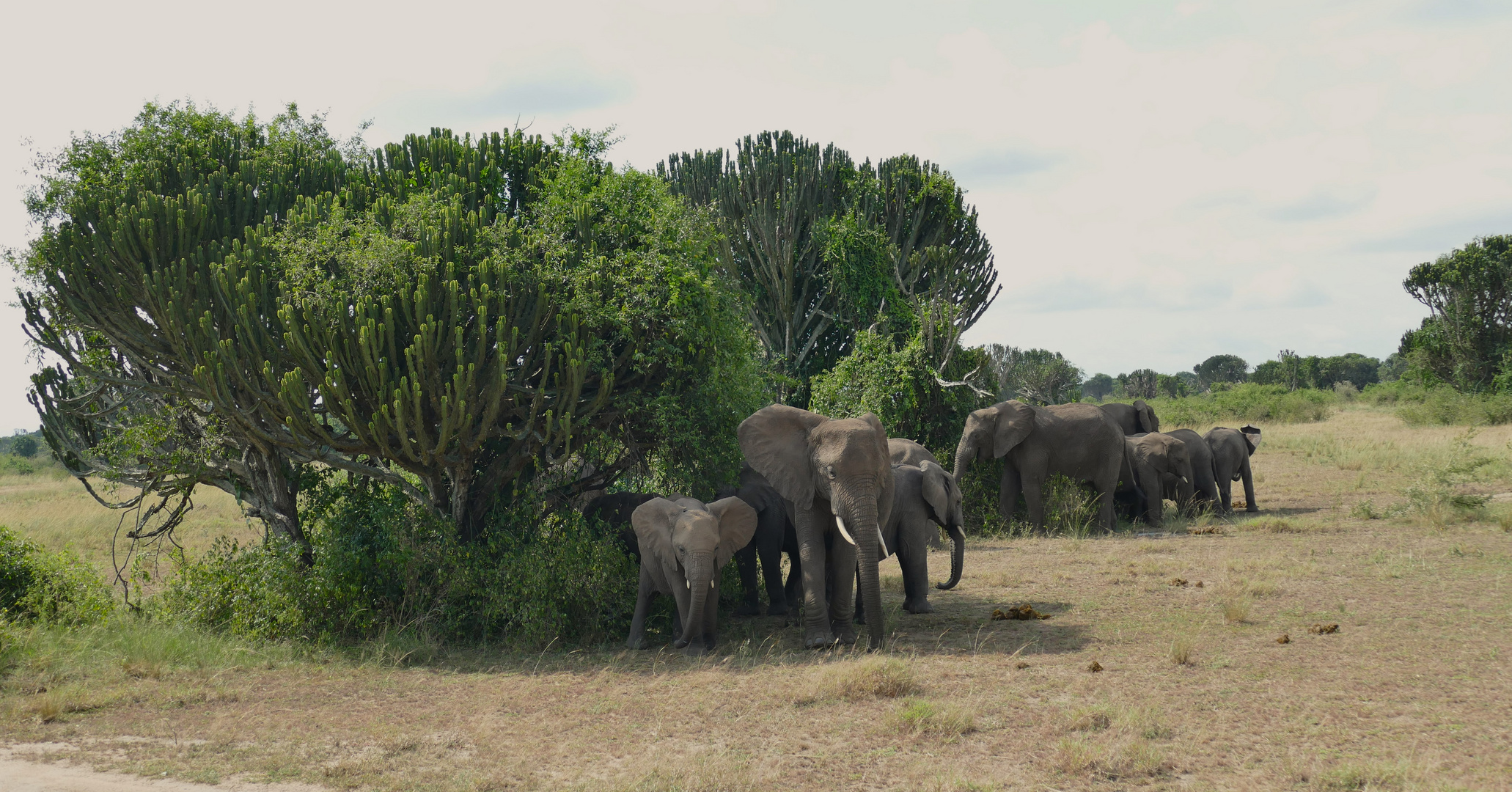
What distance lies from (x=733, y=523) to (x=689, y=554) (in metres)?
0.83

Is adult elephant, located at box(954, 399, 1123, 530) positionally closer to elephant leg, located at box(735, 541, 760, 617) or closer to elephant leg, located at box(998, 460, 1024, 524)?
elephant leg, located at box(998, 460, 1024, 524)

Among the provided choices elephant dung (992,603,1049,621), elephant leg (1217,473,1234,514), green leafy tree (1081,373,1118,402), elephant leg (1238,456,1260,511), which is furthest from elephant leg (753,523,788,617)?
green leafy tree (1081,373,1118,402)

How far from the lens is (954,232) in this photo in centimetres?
2725

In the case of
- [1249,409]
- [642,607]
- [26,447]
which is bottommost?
[642,607]

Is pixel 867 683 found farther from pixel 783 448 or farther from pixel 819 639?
pixel 783 448

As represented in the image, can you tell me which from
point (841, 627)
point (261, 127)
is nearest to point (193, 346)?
point (261, 127)

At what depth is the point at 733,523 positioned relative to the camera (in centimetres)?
1010

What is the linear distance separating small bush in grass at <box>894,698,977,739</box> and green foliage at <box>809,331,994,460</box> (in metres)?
11.0

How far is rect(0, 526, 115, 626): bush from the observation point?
1062 cm

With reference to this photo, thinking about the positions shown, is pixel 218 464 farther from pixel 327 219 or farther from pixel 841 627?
pixel 841 627

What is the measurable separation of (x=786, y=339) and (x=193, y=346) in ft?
52.6

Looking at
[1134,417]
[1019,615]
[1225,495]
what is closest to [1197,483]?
[1225,495]

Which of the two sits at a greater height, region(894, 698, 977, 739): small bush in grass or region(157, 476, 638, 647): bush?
region(157, 476, 638, 647): bush

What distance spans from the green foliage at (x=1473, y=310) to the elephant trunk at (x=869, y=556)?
42.4 m
